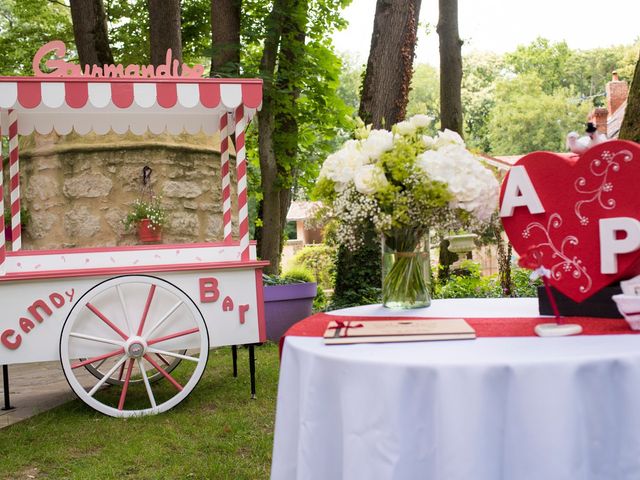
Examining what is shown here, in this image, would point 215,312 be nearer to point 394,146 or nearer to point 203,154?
point 394,146

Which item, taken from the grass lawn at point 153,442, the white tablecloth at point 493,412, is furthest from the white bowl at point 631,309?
the grass lawn at point 153,442

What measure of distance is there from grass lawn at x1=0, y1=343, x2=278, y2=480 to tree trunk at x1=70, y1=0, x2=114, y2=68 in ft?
15.9

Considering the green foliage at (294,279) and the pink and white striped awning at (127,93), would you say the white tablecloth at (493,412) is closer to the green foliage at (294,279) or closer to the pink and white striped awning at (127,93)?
the pink and white striped awning at (127,93)

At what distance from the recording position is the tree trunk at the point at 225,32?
933 centimetres

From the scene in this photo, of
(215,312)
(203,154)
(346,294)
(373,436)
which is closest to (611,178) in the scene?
(373,436)

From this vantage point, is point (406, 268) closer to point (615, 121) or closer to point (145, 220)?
point (145, 220)

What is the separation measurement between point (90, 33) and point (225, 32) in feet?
5.48

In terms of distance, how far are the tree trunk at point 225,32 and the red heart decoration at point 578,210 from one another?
7433 millimetres

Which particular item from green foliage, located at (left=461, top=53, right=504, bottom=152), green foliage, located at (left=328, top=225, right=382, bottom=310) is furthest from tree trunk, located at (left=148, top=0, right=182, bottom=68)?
green foliage, located at (left=461, top=53, right=504, bottom=152)

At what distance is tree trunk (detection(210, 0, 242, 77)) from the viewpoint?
933cm

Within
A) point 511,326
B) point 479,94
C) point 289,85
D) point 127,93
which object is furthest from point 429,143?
point 479,94

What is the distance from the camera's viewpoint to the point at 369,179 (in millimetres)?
2480

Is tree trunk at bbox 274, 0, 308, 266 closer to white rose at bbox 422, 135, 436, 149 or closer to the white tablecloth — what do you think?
white rose at bbox 422, 135, 436, 149

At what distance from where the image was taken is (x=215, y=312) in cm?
503
